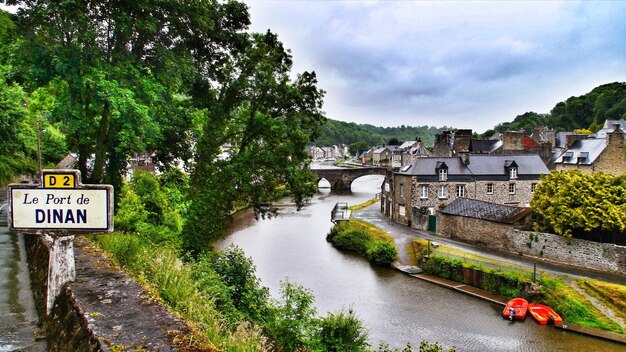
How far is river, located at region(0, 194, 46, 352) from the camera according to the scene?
18.2ft

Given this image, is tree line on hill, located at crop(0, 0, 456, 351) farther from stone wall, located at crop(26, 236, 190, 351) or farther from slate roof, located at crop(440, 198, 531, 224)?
slate roof, located at crop(440, 198, 531, 224)

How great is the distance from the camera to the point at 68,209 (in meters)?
5.44

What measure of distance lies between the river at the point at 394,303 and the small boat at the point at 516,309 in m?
0.34

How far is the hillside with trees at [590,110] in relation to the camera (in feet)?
323

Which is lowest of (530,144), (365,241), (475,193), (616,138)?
(365,241)

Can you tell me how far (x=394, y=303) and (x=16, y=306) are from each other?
1922cm

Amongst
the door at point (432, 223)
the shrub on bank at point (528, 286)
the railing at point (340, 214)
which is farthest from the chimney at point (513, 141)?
the shrub on bank at point (528, 286)

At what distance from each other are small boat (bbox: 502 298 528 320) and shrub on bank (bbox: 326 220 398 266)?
29.9 ft

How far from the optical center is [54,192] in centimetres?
541

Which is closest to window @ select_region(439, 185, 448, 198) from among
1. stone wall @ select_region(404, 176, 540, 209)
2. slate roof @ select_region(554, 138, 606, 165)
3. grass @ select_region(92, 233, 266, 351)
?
stone wall @ select_region(404, 176, 540, 209)

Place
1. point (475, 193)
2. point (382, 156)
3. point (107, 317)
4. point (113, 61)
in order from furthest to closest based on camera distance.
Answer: point (382, 156), point (475, 193), point (113, 61), point (107, 317)

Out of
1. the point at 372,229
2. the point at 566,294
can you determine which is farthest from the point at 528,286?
the point at 372,229

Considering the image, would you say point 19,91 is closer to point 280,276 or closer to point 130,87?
point 130,87

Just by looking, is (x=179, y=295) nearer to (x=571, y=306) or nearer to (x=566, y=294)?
(x=571, y=306)
